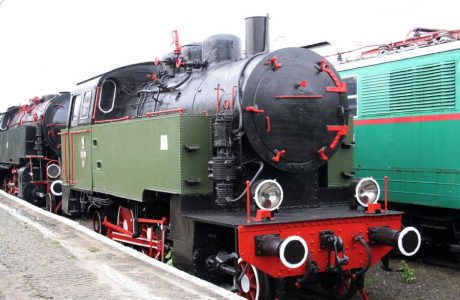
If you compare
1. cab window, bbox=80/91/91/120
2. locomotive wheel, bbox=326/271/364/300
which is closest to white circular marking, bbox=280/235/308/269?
locomotive wheel, bbox=326/271/364/300

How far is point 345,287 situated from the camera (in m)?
5.55

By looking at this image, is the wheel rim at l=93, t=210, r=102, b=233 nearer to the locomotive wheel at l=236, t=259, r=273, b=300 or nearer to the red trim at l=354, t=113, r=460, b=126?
Result: the locomotive wheel at l=236, t=259, r=273, b=300

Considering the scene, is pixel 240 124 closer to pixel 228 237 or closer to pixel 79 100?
pixel 228 237

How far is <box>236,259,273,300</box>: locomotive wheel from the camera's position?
4.88 m

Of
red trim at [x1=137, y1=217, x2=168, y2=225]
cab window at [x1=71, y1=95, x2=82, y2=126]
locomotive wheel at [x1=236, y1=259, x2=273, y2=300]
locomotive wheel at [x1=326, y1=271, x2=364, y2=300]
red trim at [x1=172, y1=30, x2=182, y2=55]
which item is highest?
red trim at [x1=172, y1=30, x2=182, y2=55]

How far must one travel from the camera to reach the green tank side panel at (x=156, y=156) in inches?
215

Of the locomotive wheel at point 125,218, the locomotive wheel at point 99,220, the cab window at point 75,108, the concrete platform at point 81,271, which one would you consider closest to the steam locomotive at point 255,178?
the locomotive wheel at point 125,218

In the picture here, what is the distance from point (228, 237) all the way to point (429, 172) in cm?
328

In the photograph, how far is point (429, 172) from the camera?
7238mm

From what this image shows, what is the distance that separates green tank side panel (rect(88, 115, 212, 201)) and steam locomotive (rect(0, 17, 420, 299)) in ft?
0.05

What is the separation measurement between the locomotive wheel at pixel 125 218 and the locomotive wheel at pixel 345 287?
3.10 meters

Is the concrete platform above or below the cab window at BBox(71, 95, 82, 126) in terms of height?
below

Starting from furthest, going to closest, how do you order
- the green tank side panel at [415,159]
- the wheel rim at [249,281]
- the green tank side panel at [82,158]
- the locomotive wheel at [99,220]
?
the locomotive wheel at [99,220]
the green tank side panel at [82,158]
the green tank side panel at [415,159]
the wheel rim at [249,281]

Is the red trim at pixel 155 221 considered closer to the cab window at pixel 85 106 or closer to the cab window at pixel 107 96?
the cab window at pixel 107 96
